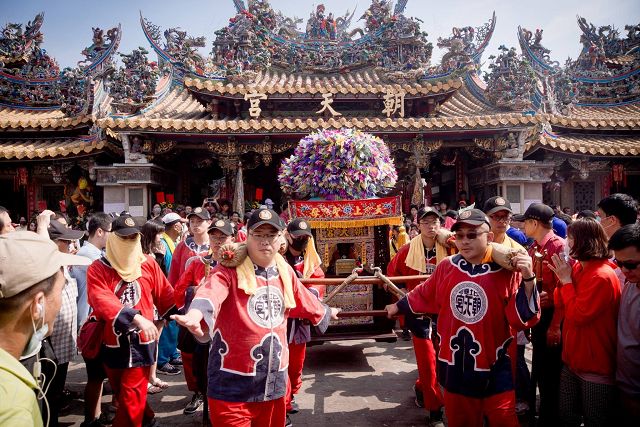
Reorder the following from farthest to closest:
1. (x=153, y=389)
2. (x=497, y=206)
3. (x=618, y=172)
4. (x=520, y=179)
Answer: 1. (x=618, y=172)
2. (x=520, y=179)
3. (x=153, y=389)
4. (x=497, y=206)

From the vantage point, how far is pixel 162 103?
11.4 metres

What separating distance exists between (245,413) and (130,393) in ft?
3.95

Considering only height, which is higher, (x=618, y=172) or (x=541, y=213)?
(x=618, y=172)

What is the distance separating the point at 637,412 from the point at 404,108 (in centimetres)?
909

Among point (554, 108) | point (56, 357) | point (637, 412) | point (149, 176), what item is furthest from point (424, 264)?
point (554, 108)

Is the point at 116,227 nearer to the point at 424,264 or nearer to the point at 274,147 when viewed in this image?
the point at 424,264

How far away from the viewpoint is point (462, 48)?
1179 cm

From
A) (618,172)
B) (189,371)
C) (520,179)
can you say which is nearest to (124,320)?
(189,371)

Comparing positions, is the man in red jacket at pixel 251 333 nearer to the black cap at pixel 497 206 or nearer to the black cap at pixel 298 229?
the black cap at pixel 298 229

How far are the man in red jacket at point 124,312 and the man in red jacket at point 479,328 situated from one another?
211 centimetres

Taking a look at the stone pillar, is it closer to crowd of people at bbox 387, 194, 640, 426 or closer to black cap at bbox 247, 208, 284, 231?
crowd of people at bbox 387, 194, 640, 426

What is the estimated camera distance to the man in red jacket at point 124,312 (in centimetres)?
300

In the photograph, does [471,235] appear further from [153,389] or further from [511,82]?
[511,82]

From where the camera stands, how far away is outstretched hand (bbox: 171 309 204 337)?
198 centimetres
